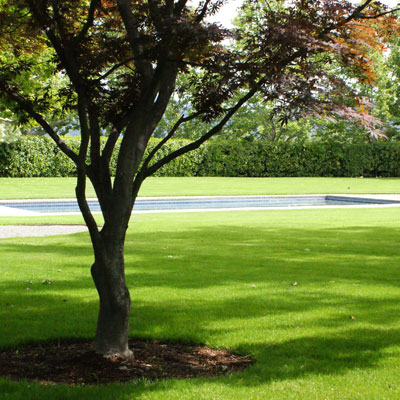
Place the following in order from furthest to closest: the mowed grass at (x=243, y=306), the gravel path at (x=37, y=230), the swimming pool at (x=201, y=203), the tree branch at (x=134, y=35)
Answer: the swimming pool at (x=201, y=203), the gravel path at (x=37, y=230), the tree branch at (x=134, y=35), the mowed grass at (x=243, y=306)

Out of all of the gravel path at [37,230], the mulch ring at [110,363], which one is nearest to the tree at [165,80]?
the mulch ring at [110,363]

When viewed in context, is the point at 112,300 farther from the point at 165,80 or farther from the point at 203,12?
the point at 203,12

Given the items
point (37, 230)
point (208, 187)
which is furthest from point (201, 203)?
point (37, 230)

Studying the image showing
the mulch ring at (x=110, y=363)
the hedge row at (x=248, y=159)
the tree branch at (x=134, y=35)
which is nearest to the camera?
the mulch ring at (x=110, y=363)

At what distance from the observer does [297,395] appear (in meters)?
3.42

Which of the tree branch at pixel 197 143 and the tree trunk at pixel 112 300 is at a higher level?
the tree branch at pixel 197 143

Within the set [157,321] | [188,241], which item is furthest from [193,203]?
[157,321]

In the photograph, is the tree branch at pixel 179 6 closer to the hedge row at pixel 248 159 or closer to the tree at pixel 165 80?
the tree at pixel 165 80

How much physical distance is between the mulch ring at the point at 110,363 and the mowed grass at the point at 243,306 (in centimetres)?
15

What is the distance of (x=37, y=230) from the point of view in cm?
1159

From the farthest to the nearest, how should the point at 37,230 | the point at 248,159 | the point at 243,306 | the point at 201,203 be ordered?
the point at 248,159, the point at 201,203, the point at 37,230, the point at 243,306

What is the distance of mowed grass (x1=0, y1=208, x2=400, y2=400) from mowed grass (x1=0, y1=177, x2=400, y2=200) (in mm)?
11313

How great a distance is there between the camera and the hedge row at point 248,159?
2717cm

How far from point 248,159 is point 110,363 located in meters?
29.1
